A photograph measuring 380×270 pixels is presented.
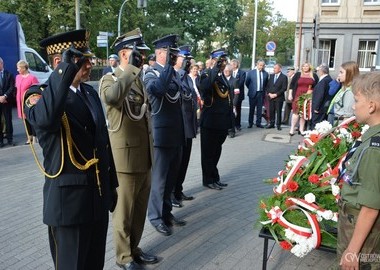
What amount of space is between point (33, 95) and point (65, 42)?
1.24 feet

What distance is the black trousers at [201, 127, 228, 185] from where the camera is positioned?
19.1ft

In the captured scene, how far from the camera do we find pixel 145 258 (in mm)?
3619

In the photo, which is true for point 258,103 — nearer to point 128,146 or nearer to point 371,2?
point 128,146

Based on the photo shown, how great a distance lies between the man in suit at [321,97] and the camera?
894 cm

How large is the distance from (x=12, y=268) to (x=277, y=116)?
29.6 feet

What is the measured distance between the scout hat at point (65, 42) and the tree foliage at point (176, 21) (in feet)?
74.2

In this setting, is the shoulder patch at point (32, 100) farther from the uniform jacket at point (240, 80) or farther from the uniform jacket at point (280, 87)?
the uniform jacket at point (280, 87)

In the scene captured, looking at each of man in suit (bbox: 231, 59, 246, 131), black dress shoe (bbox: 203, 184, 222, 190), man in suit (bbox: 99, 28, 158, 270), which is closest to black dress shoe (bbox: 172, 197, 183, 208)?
black dress shoe (bbox: 203, 184, 222, 190)

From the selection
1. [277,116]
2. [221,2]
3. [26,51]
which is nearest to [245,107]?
[277,116]

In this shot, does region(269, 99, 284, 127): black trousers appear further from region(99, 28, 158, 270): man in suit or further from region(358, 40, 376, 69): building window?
region(358, 40, 376, 69): building window

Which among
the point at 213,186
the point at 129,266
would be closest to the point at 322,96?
the point at 213,186

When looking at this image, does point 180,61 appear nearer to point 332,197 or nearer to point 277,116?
point 332,197

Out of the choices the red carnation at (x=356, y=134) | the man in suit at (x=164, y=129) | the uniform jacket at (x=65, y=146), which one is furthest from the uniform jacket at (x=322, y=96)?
the uniform jacket at (x=65, y=146)

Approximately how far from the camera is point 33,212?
4785mm
